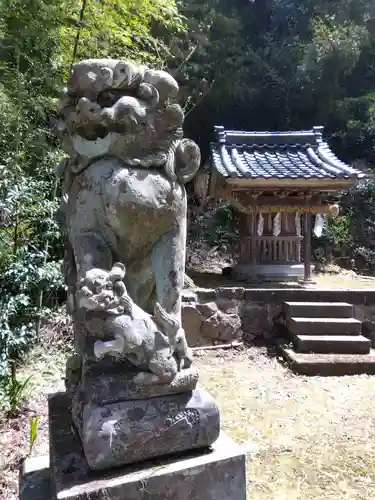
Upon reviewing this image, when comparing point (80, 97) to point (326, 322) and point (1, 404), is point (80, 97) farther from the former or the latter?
point (326, 322)

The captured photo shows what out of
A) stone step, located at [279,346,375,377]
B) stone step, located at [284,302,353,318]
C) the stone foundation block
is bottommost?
stone step, located at [279,346,375,377]

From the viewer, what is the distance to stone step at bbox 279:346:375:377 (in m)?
4.48

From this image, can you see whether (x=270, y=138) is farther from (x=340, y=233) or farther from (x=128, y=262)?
(x=128, y=262)

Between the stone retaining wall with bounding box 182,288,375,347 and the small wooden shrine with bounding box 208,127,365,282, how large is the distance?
1.41 m

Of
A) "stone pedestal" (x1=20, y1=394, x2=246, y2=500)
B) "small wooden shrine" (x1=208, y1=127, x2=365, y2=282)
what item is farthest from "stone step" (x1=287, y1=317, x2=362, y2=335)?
"stone pedestal" (x1=20, y1=394, x2=246, y2=500)

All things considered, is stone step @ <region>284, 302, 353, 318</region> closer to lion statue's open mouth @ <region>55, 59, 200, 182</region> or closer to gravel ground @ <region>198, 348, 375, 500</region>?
gravel ground @ <region>198, 348, 375, 500</region>

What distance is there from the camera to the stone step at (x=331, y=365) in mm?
4477

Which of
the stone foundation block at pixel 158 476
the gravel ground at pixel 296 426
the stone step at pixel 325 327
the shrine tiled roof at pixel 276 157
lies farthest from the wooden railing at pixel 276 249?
the stone foundation block at pixel 158 476

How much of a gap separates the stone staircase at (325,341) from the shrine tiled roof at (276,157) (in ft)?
6.70

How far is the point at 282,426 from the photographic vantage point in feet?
11.2

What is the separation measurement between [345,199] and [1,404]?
40.2 ft

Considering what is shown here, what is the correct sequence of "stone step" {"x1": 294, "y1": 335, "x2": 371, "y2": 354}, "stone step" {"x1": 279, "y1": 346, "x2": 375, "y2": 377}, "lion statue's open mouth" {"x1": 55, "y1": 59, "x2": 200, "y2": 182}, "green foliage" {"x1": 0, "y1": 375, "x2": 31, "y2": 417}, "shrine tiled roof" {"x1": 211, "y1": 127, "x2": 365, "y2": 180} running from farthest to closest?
"shrine tiled roof" {"x1": 211, "y1": 127, "x2": 365, "y2": 180} → "stone step" {"x1": 294, "y1": 335, "x2": 371, "y2": 354} → "stone step" {"x1": 279, "y1": 346, "x2": 375, "y2": 377} → "green foliage" {"x1": 0, "y1": 375, "x2": 31, "y2": 417} → "lion statue's open mouth" {"x1": 55, "y1": 59, "x2": 200, "y2": 182}

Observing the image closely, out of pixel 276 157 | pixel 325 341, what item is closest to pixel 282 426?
pixel 325 341

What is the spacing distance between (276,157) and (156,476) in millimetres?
6743
